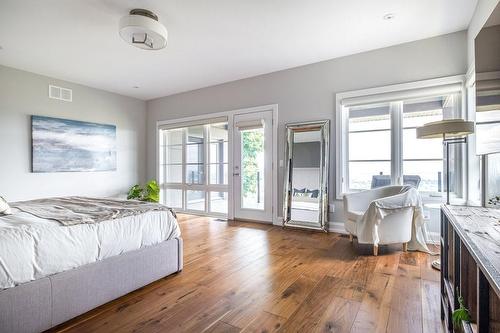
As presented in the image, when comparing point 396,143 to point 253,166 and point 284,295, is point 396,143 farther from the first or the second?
point 284,295

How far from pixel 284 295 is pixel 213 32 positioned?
9.67 feet

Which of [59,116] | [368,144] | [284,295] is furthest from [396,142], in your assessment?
[59,116]

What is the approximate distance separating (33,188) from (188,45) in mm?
3538

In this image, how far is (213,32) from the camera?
10.5 feet

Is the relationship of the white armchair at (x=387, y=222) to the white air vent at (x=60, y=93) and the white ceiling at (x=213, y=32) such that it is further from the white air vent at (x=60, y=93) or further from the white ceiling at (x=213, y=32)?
the white air vent at (x=60, y=93)

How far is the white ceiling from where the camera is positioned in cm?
270

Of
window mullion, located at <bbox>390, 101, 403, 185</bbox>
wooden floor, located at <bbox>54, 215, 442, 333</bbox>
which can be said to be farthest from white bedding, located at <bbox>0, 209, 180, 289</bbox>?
window mullion, located at <bbox>390, 101, 403, 185</bbox>

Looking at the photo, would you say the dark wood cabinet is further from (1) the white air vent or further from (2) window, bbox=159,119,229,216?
(1) the white air vent

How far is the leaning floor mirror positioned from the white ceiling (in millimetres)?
1094

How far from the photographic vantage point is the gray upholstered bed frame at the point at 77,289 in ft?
4.70

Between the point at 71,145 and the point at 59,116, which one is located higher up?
the point at 59,116

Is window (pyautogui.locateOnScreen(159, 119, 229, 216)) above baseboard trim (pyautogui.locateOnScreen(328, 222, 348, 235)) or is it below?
above

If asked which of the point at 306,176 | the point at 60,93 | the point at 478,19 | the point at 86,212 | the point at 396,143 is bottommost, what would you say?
the point at 86,212

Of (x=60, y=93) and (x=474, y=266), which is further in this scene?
(x=60, y=93)
